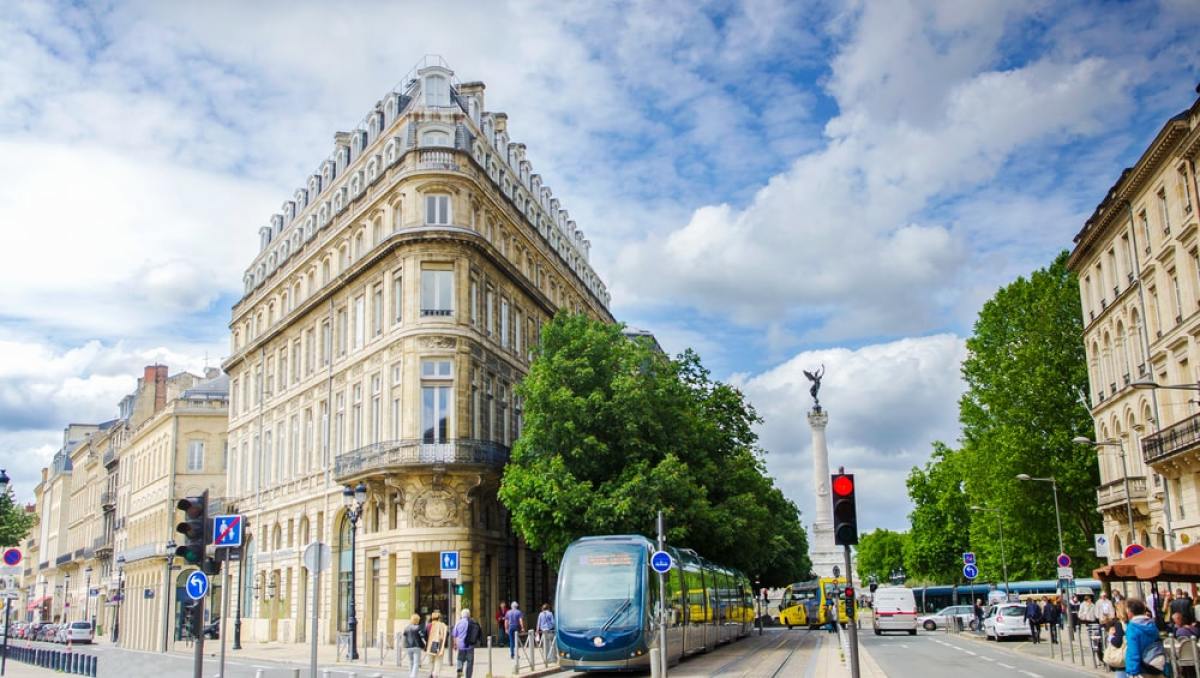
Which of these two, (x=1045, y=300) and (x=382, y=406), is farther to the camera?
(x=1045, y=300)

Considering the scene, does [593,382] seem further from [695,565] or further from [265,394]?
[265,394]

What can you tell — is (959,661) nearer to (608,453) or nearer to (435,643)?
(608,453)

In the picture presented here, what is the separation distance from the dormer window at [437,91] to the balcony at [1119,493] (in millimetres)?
30912

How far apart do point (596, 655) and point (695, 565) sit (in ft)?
26.1

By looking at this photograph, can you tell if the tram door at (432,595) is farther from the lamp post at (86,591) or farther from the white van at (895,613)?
the lamp post at (86,591)

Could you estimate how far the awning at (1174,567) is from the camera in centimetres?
1850

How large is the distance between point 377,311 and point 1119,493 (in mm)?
30237

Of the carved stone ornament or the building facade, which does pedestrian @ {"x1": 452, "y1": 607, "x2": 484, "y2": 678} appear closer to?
the carved stone ornament

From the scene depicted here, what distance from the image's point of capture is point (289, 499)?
160ft

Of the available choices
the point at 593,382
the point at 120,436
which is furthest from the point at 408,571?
the point at 120,436

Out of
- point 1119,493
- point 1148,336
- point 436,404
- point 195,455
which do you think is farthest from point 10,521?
point 1148,336

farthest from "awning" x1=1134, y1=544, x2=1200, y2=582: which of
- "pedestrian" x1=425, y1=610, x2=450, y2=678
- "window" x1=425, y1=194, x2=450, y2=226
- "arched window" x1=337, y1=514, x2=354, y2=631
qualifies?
"arched window" x1=337, y1=514, x2=354, y2=631

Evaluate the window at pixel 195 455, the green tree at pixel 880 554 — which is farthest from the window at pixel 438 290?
the green tree at pixel 880 554

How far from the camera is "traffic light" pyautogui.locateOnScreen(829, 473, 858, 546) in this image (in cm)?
1489
